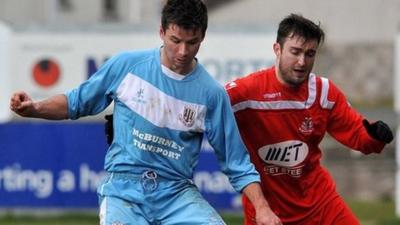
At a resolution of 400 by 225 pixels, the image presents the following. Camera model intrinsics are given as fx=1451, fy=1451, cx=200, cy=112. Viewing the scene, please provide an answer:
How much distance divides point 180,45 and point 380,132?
65.9 inches

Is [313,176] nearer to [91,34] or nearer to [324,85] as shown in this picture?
[324,85]

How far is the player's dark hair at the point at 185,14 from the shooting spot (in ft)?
27.9

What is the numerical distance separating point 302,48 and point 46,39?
894cm

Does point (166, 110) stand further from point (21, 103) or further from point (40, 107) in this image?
point (21, 103)

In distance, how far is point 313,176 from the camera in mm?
9805

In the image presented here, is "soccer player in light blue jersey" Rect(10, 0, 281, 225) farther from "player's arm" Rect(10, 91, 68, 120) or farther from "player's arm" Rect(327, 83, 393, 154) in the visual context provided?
A: "player's arm" Rect(327, 83, 393, 154)

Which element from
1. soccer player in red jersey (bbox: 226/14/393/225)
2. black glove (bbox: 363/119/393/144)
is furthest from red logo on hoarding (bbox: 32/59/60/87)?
black glove (bbox: 363/119/393/144)

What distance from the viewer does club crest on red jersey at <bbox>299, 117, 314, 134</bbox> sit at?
959 centimetres

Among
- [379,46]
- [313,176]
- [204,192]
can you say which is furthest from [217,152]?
[379,46]

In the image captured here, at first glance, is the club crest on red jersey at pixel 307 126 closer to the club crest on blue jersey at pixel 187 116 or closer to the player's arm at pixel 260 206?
the player's arm at pixel 260 206

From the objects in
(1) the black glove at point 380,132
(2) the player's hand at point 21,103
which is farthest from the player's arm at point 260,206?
(2) the player's hand at point 21,103

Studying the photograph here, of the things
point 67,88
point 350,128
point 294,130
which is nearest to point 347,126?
point 350,128

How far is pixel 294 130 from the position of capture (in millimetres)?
9594

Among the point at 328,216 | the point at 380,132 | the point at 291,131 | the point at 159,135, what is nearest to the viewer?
the point at 159,135
